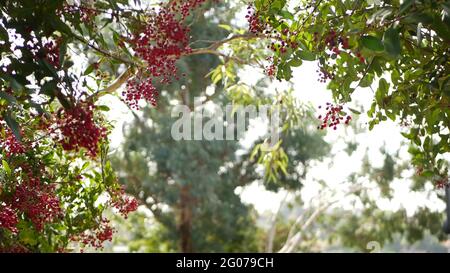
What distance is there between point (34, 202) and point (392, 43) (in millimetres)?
1328

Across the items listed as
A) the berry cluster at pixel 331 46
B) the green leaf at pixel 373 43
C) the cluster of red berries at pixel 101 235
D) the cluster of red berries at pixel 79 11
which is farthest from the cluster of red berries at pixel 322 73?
the cluster of red berries at pixel 101 235

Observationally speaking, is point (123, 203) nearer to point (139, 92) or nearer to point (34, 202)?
point (34, 202)

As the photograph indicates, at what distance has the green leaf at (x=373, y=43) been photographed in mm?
1366

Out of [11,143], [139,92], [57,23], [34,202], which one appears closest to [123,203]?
[34,202]

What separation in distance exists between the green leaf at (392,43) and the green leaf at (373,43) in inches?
2.4

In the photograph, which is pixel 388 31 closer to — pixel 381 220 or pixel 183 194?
pixel 183 194

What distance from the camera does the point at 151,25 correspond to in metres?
1.56

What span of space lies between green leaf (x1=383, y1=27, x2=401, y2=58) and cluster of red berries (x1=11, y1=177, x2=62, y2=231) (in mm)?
1285

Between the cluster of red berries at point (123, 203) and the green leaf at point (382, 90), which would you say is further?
the cluster of red berries at point (123, 203)

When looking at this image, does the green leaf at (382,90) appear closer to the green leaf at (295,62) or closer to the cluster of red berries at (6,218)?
the green leaf at (295,62)

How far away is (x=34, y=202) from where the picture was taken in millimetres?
2020

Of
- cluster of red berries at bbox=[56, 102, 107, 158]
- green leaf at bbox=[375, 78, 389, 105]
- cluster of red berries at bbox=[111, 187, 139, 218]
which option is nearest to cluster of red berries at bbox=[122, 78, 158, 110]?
cluster of red berries at bbox=[56, 102, 107, 158]
